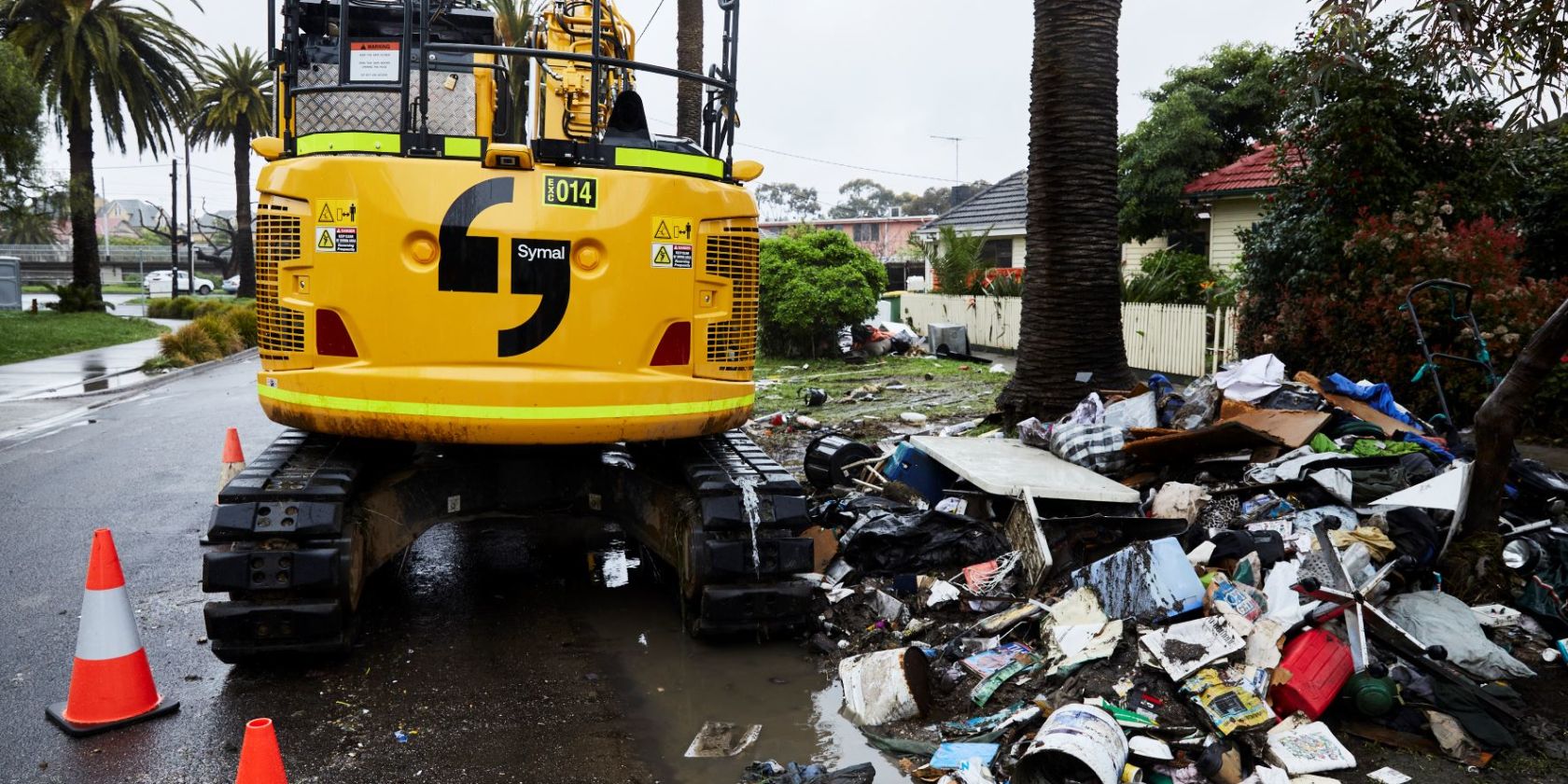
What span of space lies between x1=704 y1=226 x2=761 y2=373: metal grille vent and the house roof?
27.7 metres

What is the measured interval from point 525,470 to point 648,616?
1045 mm

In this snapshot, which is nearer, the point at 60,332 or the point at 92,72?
the point at 60,332

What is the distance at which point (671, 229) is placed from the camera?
17.3 ft

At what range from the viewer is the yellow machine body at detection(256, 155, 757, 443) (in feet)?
16.4

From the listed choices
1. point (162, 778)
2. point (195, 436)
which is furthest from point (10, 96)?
point (162, 778)

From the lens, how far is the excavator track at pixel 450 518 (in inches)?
196

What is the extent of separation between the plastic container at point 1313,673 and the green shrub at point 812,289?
14.7m

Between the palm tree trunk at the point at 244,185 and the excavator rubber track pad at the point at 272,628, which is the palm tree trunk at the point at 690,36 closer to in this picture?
the excavator rubber track pad at the point at 272,628

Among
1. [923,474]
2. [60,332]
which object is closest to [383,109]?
[923,474]

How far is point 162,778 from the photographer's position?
161 inches

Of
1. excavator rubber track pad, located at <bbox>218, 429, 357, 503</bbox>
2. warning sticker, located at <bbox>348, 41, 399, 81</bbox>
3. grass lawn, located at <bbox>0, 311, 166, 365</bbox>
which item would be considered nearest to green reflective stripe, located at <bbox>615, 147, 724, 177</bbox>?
warning sticker, located at <bbox>348, 41, 399, 81</bbox>

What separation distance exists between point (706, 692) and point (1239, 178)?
20.3 metres

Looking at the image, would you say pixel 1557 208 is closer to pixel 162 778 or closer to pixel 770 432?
pixel 770 432

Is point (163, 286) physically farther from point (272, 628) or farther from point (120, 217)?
point (120, 217)
